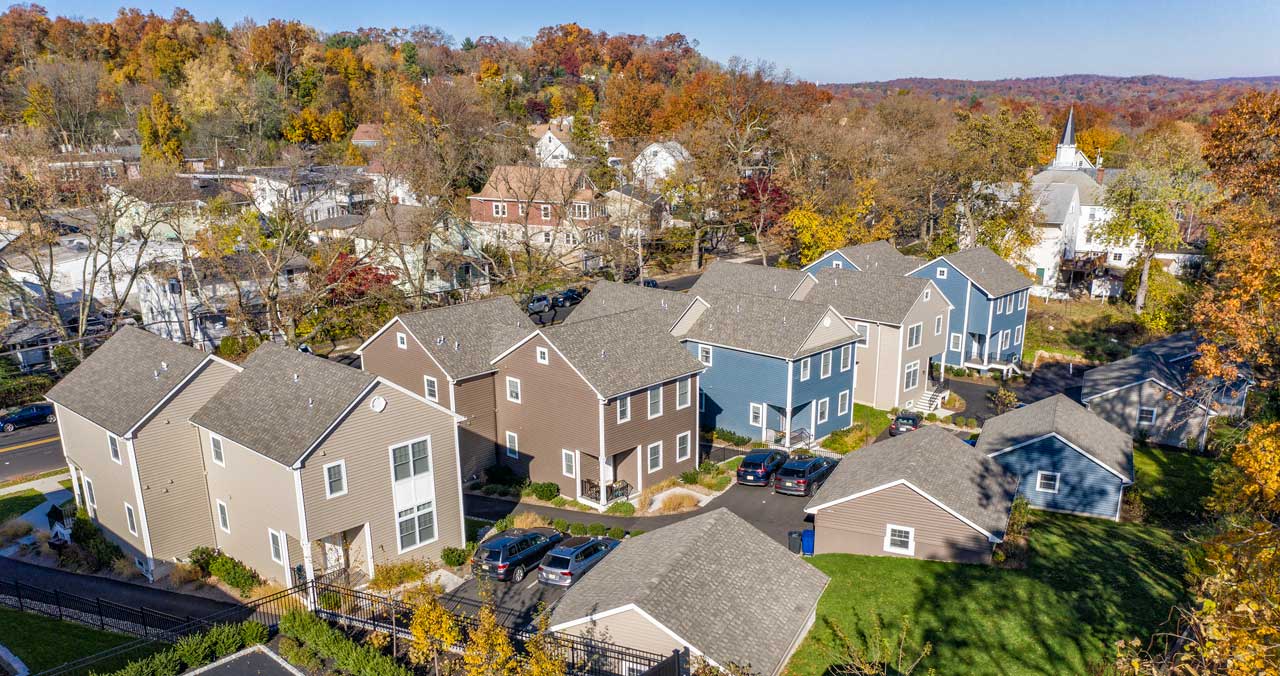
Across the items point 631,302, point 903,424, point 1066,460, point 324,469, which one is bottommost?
point 903,424

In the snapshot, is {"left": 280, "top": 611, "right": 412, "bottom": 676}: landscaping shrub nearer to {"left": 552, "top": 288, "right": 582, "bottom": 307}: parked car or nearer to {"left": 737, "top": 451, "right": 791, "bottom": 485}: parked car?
{"left": 737, "top": 451, "right": 791, "bottom": 485}: parked car

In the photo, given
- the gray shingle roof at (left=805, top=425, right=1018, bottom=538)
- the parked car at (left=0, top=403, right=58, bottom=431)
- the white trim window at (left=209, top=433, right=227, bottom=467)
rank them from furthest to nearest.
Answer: the parked car at (left=0, top=403, right=58, bottom=431) < the white trim window at (left=209, top=433, right=227, bottom=467) < the gray shingle roof at (left=805, top=425, right=1018, bottom=538)

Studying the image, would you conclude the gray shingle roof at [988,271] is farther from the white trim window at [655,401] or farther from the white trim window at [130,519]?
the white trim window at [130,519]

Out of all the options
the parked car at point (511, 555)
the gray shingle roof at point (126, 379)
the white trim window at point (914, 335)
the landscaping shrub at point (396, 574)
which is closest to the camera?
the landscaping shrub at point (396, 574)

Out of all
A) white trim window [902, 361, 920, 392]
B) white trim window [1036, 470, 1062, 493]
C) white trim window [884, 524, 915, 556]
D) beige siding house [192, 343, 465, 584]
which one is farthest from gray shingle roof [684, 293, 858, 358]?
beige siding house [192, 343, 465, 584]

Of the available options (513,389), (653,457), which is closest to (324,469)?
(513,389)

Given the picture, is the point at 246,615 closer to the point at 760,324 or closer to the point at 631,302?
the point at 631,302

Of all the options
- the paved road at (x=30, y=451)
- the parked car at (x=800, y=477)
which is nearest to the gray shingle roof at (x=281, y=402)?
the parked car at (x=800, y=477)
